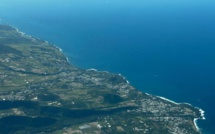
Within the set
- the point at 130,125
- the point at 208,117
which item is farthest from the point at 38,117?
the point at 208,117

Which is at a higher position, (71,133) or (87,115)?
(87,115)

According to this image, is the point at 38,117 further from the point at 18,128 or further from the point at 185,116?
the point at 185,116

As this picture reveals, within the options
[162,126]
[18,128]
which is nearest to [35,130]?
[18,128]

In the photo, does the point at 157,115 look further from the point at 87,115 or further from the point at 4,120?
the point at 4,120

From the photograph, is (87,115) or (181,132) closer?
(181,132)

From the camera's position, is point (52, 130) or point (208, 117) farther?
point (208, 117)

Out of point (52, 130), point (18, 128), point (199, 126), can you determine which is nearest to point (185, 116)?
point (199, 126)

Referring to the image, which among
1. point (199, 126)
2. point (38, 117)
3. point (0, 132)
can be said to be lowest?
point (0, 132)
